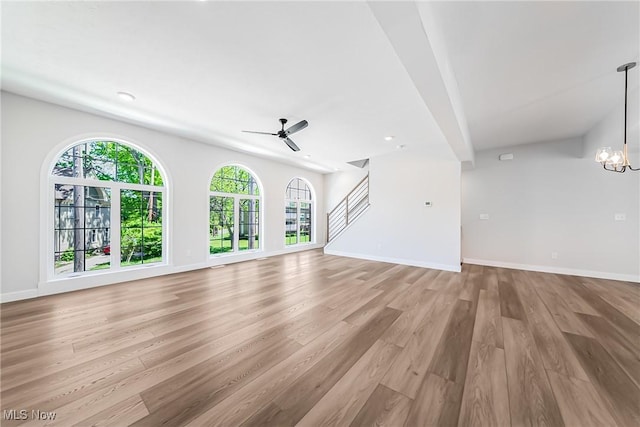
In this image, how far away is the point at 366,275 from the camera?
14.9 feet

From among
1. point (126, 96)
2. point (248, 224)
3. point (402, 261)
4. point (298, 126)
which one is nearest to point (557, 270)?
point (402, 261)

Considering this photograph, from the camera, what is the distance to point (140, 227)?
170 inches

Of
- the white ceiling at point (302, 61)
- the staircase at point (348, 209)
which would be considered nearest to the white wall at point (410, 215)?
the staircase at point (348, 209)

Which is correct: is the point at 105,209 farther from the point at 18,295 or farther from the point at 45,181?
the point at 18,295

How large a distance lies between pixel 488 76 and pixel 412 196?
322cm

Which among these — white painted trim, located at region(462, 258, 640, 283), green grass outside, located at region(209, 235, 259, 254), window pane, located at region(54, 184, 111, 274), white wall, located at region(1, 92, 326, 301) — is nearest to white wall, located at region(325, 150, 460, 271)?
white painted trim, located at region(462, 258, 640, 283)

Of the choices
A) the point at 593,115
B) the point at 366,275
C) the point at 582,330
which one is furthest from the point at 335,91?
the point at 593,115

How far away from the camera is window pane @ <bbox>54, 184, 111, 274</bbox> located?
3.52m

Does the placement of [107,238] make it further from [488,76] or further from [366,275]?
[488,76]

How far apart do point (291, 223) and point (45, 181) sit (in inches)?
211

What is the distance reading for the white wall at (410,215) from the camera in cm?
511

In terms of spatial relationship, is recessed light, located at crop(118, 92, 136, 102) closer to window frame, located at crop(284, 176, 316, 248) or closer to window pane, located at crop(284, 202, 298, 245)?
window frame, located at crop(284, 176, 316, 248)

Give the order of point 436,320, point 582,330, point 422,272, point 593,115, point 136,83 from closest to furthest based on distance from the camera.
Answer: point 582,330 < point 436,320 < point 136,83 < point 593,115 < point 422,272

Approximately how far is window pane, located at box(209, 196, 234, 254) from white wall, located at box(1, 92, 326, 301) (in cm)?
25
